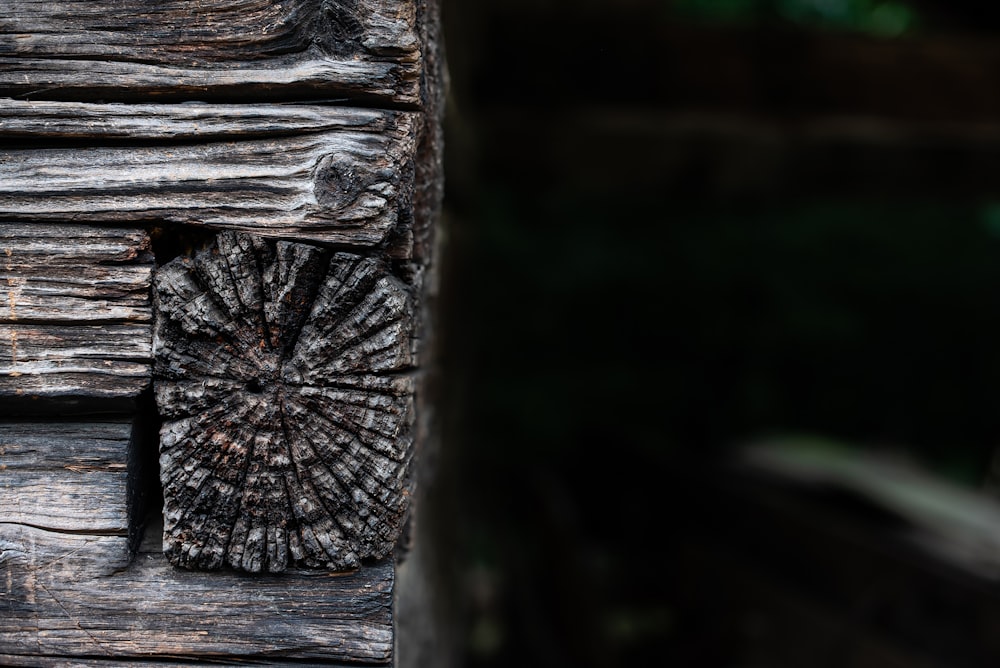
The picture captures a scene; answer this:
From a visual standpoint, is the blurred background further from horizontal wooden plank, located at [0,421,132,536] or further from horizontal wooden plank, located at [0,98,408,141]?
horizontal wooden plank, located at [0,421,132,536]

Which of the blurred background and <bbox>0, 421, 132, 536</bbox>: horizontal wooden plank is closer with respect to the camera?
<bbox>0, 421, 132, 536</bbox>: horizontal wooden plank

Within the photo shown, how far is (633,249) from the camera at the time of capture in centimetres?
556

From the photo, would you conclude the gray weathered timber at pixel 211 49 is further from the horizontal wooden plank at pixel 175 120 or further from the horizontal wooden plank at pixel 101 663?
the horizontal wooden plank at pixel 101 663

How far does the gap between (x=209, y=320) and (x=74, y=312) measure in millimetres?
190

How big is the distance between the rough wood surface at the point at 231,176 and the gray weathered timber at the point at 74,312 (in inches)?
1.1

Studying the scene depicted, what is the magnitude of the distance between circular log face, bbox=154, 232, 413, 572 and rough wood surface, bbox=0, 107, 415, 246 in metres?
0.05

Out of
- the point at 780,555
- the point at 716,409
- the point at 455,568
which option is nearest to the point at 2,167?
the point at 455,568

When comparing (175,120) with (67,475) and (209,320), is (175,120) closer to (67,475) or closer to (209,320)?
(209,320)

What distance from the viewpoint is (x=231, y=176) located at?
3.27ft

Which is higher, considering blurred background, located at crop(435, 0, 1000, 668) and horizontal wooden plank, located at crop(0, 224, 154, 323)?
horizontal wooden plank, located at crop(0, 224, 154, 323)

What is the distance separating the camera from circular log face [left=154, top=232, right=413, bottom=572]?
965 mm

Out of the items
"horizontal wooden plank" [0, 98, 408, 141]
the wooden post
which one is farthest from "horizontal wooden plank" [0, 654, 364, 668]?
"horizontal wooden plank" [0, 98, 408, 141]

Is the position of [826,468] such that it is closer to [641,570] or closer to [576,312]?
[641,570]

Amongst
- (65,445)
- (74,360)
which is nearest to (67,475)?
(65,445)
